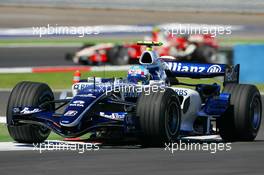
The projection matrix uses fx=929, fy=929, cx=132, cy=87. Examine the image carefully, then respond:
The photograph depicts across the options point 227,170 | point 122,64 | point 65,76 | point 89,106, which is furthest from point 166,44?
point 227,170

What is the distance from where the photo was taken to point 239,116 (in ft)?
45.9

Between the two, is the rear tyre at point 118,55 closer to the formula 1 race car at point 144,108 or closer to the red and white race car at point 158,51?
the red and white race car at point 158,51

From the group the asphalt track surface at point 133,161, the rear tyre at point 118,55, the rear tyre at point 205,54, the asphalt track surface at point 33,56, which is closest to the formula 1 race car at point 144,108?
the asphalt track surface at point 133,161

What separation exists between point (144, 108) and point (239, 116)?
2.24 metres

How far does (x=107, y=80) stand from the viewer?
13875 mm

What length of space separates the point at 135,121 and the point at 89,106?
25.8 inches

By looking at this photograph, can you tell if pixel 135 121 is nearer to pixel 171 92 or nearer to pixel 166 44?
pixel 171 92

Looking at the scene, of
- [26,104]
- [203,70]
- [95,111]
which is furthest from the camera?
[203,70]

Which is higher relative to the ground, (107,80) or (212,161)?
(107,80)

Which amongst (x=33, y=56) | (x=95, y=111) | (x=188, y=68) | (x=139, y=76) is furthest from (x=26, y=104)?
(x=33, y=56)

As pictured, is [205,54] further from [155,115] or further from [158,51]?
[155,115]

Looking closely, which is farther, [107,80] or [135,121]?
[107,80]
